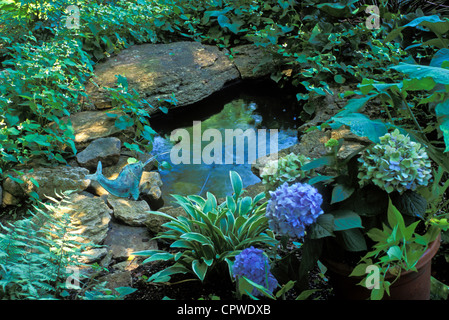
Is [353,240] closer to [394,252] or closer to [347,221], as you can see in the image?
[347,221]

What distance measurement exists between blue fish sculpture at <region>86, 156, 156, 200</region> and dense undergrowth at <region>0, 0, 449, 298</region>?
0.39 meters

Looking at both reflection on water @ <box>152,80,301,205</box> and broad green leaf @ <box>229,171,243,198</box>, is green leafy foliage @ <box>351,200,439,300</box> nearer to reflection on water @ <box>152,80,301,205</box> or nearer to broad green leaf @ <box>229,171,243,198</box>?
broad green leaf @ <box>229,171,243,198</box>

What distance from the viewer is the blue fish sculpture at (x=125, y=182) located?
2816 millimetres

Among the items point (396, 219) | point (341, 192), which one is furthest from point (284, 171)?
point (396, 219)

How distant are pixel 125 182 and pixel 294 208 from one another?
1644mm

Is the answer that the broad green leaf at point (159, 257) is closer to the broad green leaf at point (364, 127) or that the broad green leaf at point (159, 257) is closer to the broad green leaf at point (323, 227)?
the broad green leaf at point (323, 227)

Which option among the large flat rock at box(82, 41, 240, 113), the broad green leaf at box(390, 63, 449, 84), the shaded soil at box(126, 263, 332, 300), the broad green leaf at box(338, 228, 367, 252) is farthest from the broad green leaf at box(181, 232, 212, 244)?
the large flat rock at box(82, 41, 240, 113)

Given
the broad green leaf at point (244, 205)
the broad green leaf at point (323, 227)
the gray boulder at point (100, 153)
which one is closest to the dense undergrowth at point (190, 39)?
the gray boulder at point (100, 153)

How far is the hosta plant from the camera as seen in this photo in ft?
6.84

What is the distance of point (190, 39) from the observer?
17.9 feet

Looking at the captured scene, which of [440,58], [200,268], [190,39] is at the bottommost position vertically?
[200,268]

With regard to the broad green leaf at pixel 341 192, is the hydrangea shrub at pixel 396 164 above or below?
above

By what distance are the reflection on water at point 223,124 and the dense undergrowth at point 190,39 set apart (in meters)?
0.25
